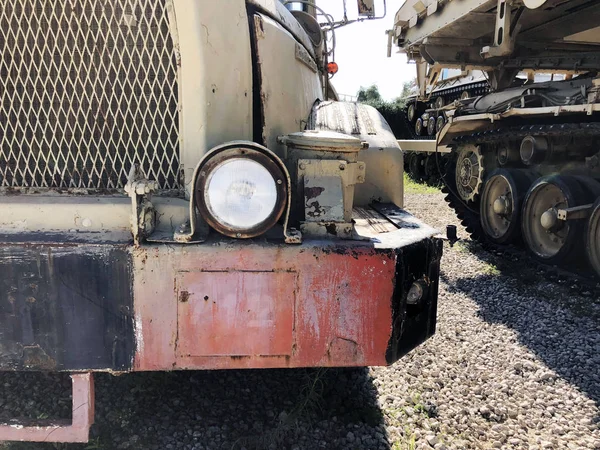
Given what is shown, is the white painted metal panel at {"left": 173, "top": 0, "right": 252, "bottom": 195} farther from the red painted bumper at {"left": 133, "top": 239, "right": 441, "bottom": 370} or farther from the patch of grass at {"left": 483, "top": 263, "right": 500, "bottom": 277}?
the patch of grass at {"left": 483, "top": 263, "right": 500, "bottom": 277}

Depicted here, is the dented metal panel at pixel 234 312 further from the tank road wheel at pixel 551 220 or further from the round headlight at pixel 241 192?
the tank road wheel at pixel 551 220

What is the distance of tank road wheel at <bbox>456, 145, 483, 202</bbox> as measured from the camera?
22.2 feet

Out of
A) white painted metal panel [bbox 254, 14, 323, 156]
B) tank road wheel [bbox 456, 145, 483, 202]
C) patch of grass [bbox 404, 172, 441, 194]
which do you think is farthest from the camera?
patch of grass [bbox 404, 172, 441, 194]

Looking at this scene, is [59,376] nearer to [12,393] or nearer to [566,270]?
[12,393]

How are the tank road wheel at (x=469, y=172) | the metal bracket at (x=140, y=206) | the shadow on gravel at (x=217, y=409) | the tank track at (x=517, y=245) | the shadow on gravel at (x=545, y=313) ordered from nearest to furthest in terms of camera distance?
1. the metal bracket at (x=140, y=206)
2. the shadow on gravel at (x=217, y=409)
3. the shadow on gravel at (x=545, y=313)
4. the tank track at (x=517, y=245)
5. the tank road wheel at (x=469, y=172)

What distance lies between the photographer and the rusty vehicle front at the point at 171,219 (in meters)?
1.67

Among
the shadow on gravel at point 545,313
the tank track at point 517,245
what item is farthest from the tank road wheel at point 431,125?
the shadow on gravel at point 545,313

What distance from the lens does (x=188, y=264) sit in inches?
65.3

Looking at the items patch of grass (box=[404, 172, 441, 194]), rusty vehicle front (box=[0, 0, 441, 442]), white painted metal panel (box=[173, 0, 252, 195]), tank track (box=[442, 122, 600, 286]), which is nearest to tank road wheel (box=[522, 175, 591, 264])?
tank track (box=[442, 122, 600, 286])

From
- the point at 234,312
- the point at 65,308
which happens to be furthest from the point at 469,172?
the point at 65,308

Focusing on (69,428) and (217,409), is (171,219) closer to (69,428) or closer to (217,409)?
(69,428)

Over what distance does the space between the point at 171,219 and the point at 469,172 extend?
5894 millimetres

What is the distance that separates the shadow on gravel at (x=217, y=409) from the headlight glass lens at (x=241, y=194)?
0.94 metres

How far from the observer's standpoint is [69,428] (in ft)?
5.62
